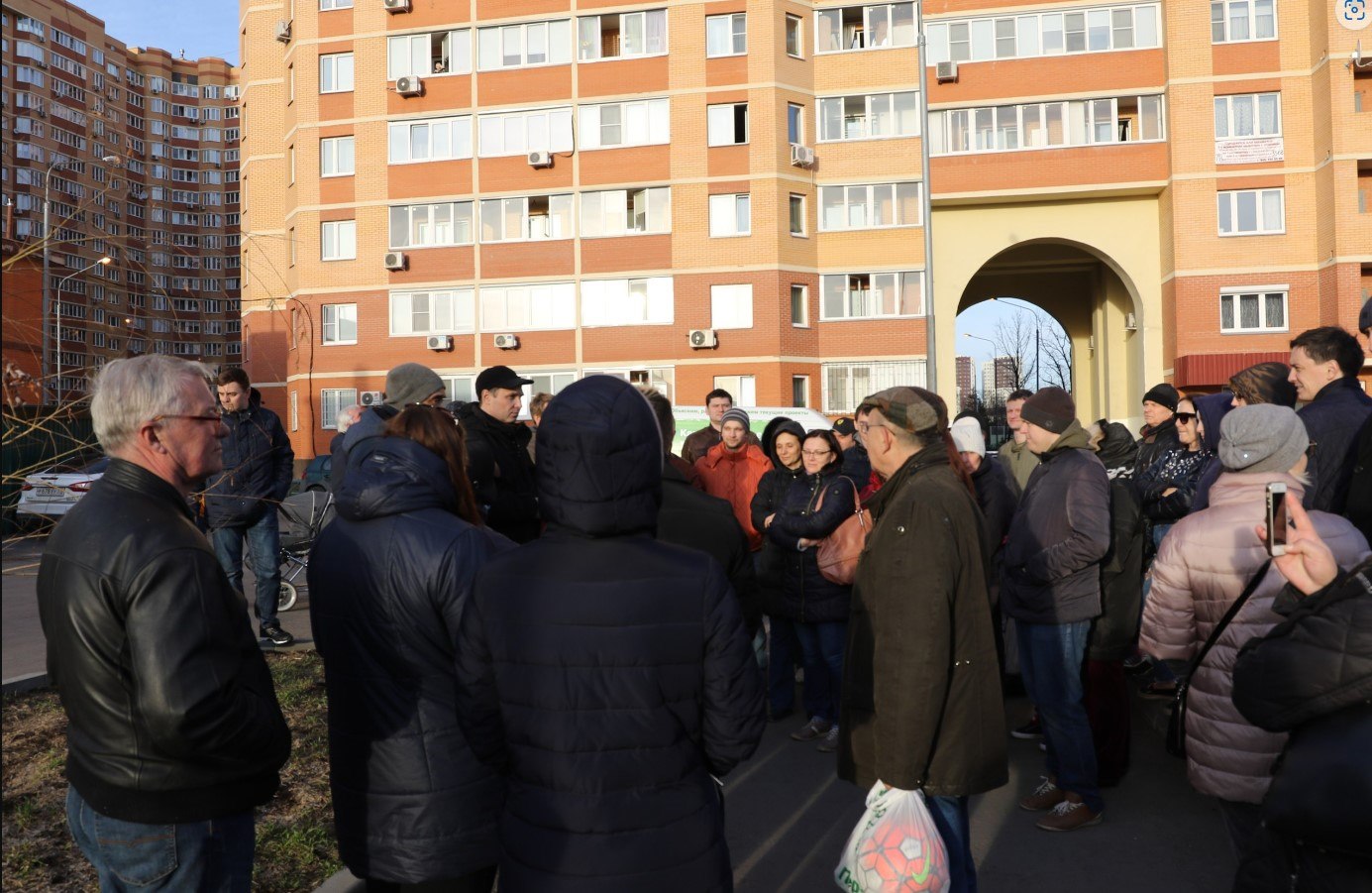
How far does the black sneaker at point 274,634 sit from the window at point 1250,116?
32.4m

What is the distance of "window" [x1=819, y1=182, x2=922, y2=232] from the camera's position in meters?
35.1

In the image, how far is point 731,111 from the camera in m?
35.5

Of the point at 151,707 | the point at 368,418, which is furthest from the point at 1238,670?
the point at 368,418

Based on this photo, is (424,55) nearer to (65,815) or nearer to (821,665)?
(821,665)

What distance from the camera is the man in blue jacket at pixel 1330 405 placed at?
5.21 meters

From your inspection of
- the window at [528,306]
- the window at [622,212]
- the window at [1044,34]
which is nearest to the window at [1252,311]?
the window at [1044,34]

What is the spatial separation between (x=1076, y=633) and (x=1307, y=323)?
31.8m

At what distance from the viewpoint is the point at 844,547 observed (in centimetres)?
698

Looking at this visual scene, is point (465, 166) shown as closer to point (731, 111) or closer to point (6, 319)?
point (731, 111)

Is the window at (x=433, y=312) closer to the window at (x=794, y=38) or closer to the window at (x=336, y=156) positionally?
the window at (x=336, y=156)

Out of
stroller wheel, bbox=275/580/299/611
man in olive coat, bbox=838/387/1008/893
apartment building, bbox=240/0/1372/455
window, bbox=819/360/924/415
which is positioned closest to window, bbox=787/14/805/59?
apartment building, bbox=240/0/1372/455

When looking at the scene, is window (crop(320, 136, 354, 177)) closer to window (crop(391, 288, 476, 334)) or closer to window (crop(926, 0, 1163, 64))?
window (crop(391, 288, 476, 334))

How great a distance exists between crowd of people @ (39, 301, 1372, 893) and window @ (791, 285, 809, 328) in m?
31.2

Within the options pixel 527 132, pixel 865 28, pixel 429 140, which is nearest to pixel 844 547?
pixel 865 28
